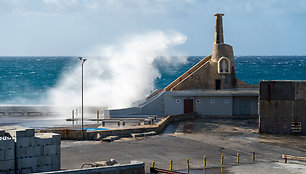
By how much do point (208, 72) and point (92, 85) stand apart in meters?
30.8

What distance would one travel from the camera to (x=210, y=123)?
47188 mm

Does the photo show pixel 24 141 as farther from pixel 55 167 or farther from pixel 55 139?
pixel 55 167

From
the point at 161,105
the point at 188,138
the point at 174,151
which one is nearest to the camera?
the point at 174,151

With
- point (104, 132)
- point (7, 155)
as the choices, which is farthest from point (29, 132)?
point (104, 132)

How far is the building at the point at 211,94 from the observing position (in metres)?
51.0

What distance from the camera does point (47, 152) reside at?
2478cm

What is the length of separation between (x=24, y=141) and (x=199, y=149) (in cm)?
1382

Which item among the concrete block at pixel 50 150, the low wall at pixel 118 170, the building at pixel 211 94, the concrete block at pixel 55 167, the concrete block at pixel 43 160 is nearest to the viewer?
the low wall at pixel 118 170

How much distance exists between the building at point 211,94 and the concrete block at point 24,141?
24.4 metres

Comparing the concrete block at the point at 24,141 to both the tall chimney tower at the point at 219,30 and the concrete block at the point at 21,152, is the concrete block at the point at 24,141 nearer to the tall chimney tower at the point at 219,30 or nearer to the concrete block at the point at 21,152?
the concrete block at the point at 21,152

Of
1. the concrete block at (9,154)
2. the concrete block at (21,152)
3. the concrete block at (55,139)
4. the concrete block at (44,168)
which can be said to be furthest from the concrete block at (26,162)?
the concrete block at (55,139)

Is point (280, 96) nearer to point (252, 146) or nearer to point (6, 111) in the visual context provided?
point (252, 146)

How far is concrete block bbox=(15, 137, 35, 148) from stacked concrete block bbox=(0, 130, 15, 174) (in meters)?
0.36

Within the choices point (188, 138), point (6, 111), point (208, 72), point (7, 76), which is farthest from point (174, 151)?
point (7, 76)
